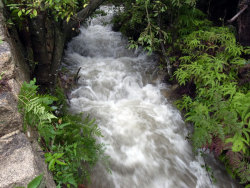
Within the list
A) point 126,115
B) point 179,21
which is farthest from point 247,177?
point 179,21

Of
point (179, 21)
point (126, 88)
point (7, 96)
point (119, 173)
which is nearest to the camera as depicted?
point (7, 96)

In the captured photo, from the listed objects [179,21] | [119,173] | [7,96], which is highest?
[179,21]

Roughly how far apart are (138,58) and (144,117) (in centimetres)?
355

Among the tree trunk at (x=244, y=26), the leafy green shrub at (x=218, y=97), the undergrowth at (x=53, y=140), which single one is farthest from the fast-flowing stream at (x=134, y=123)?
the tree trunk at (x=244, y=26)

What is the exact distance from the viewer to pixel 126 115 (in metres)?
4.60

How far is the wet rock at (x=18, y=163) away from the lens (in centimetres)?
156

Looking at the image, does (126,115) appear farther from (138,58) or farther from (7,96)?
(138,58)

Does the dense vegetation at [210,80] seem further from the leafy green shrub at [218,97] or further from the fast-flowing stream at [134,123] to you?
the fast-flowing stream at [134,123]

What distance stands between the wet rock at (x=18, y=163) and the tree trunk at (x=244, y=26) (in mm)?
5234

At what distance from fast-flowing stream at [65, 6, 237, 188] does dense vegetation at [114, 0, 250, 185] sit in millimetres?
563

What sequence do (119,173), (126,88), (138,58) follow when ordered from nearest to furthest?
(119,173) < (126,88) < (138,58)

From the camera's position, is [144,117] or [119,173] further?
[144,117]

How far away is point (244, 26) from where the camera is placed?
4.32m

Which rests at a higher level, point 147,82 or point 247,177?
point 247,177
